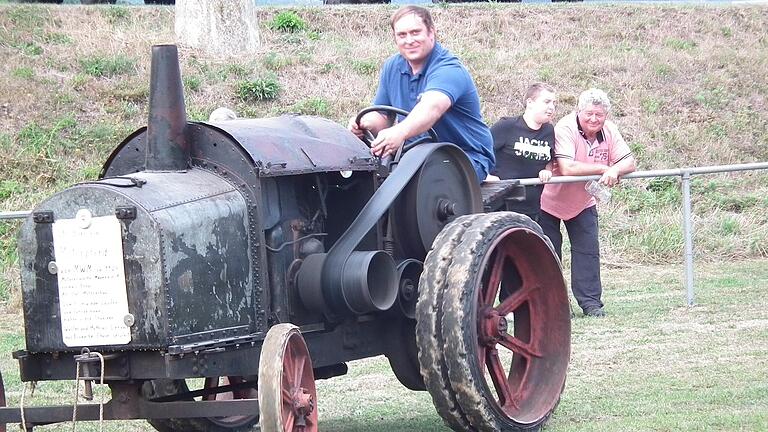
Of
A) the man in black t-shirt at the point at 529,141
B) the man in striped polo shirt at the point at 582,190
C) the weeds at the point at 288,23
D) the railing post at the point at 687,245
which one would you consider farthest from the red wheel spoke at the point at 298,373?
the weeds at the point at 288,23

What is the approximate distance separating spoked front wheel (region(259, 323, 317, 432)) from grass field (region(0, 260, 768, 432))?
1.48 metres

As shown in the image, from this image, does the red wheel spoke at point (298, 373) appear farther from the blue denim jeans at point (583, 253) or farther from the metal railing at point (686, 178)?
the blue denim jeans at point (583, 253)

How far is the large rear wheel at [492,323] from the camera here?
5297 millimetres

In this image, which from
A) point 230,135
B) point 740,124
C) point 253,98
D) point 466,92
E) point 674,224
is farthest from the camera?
point 740,124

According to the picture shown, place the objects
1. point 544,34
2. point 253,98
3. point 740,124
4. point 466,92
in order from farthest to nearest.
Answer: point 544,34 < point 740,124 < point 253,98 < point 466,92

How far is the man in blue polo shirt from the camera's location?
5984 mm

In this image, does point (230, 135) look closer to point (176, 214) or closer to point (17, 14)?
point (176, 214)

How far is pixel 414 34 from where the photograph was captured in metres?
6.19

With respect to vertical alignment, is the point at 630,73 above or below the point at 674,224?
above

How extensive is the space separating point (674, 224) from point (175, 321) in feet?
33.5

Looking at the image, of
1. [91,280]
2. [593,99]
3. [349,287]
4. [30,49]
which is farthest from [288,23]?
[91,280]

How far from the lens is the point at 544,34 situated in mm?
20484

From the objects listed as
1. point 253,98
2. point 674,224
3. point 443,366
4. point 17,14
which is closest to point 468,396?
point 443,366

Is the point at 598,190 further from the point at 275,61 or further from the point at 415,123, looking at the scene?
the point at 275,61
